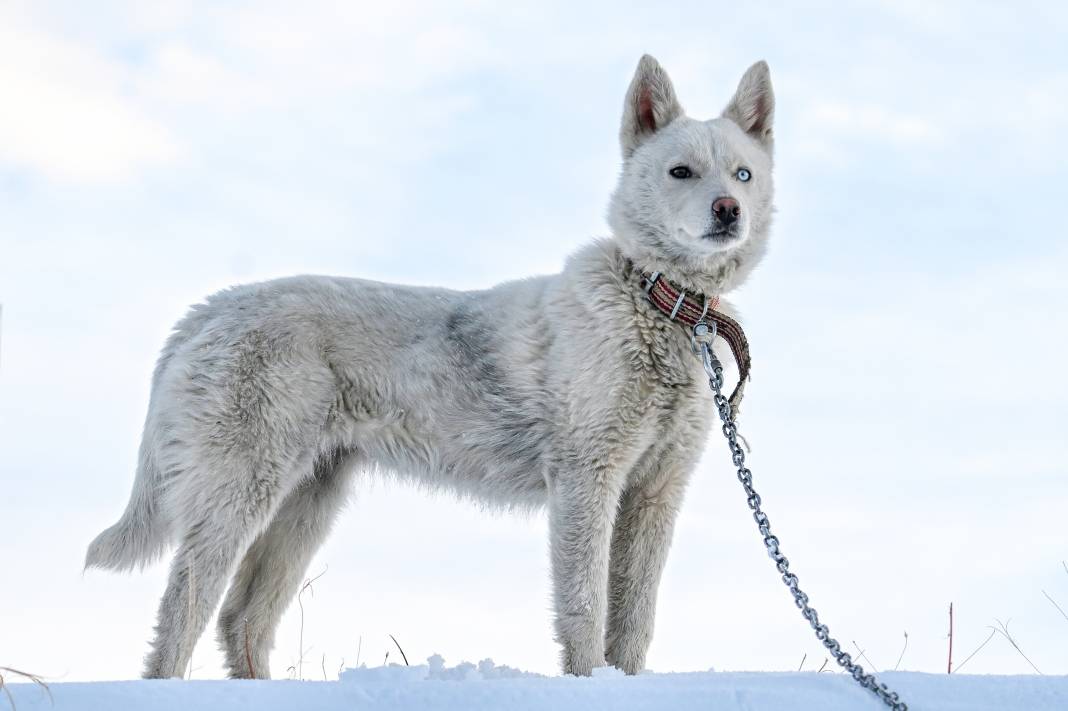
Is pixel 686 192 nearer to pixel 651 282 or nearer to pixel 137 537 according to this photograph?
pixel 651 282

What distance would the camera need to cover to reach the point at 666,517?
5078 mm

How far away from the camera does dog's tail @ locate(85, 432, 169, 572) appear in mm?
5258

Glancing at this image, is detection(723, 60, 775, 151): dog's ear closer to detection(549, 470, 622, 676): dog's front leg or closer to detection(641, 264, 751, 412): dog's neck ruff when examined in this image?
detection(641, 264, 751, 412): dog's neck ruff

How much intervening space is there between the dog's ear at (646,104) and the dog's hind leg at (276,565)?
7.35 feet

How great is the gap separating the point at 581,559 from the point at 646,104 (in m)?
2.31

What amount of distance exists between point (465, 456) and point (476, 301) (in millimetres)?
837

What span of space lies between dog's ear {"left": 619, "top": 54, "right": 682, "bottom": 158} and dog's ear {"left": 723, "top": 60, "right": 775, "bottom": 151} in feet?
1.06

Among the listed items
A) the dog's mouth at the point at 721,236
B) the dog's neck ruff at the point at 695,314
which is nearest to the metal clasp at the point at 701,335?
the dog's neck ruff at the point at 695,314

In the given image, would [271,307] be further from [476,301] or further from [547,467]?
[547,467]

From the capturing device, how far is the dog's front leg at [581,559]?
4605 millimetres

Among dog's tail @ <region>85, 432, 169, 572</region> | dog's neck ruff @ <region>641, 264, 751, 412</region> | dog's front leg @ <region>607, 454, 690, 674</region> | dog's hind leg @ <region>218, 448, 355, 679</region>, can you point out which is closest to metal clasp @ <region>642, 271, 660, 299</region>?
dog's neck ruff @ <region>641, 264, 751, 412</region>

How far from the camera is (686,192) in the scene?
487cm

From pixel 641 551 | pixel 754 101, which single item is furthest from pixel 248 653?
pixel 754 101

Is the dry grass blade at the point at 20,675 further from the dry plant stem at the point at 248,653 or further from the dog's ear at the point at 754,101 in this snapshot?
the dog's ear at the point at 754,101
